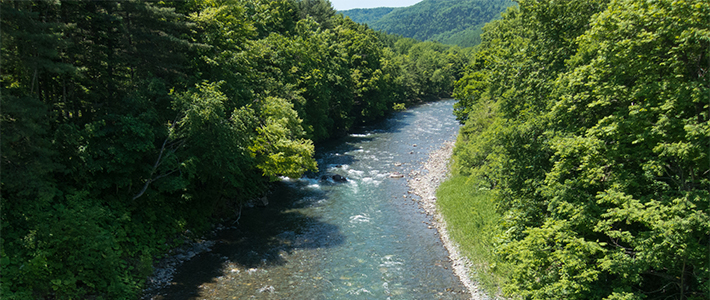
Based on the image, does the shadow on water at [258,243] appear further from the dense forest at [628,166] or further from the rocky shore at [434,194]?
the dense forest at [628,166]

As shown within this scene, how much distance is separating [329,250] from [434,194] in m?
10.8

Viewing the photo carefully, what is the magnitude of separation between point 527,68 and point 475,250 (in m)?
8.38

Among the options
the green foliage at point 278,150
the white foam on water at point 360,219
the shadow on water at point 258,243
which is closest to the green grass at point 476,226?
the white foam on water at point 360,219

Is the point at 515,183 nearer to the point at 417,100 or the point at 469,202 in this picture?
the point at 469,202

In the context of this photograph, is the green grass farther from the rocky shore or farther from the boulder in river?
the boulder in river

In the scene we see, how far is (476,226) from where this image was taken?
19.6m

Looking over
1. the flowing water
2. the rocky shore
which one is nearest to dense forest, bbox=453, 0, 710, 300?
the rocky shore

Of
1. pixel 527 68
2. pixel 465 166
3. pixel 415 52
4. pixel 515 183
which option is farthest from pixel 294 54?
pixel 415 52

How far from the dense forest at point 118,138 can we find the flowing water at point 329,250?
201cm

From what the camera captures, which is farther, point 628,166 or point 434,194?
point 434,194

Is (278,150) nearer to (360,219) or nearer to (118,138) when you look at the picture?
(360,219)

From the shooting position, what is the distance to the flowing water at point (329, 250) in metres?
15.3

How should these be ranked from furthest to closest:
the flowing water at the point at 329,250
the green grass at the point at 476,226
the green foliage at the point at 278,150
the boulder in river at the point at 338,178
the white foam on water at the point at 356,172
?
1. the white foam on water at the point at 356,172
2. the boulder in river at the point at 338,178
3. the green foliage at the point at 278,150
4. the green grass at the point at 476,226
5. the flowing water at the point at 329,250

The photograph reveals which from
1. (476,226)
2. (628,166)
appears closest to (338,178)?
(476,226)
